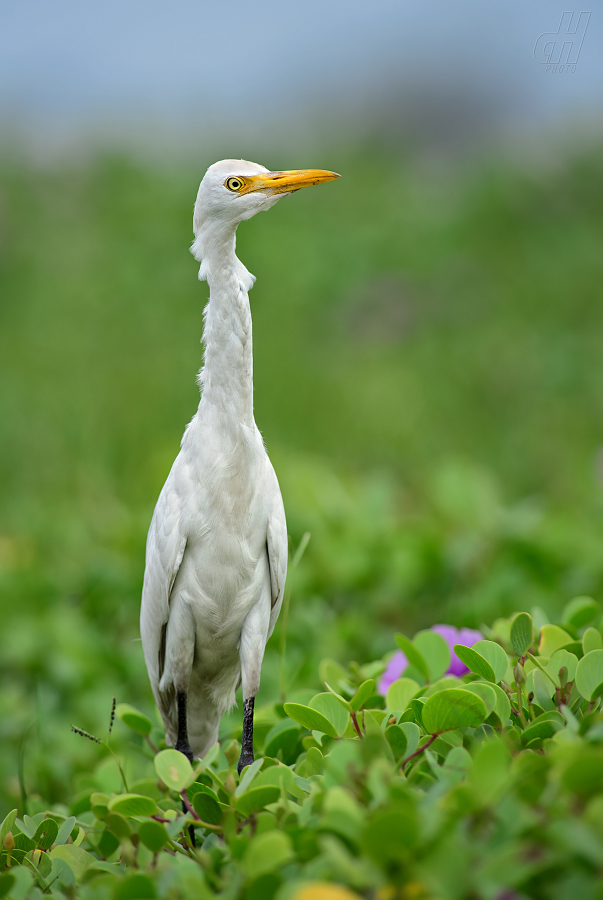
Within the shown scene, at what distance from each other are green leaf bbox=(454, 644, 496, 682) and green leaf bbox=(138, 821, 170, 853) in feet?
1.83

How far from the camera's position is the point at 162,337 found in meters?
8.26

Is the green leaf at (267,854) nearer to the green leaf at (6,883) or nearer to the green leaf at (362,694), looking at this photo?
the green leaf at (6,883)

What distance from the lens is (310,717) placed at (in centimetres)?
139

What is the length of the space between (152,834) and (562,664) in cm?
77

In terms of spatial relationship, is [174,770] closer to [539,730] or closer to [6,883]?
[6,883]

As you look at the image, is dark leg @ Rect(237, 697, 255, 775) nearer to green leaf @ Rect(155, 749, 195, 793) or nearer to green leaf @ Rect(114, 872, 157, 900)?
green leaf @ Rect(155, 749, 195, 793)

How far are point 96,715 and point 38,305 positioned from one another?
729cm

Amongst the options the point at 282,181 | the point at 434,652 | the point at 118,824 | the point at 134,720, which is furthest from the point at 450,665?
the point at 282,181

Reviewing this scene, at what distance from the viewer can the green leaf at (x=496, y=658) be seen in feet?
4.86

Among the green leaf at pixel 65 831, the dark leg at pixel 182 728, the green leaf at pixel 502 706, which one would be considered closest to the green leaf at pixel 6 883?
the green leaf at pixel 65 831

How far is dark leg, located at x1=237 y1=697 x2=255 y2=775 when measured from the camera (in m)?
1.62

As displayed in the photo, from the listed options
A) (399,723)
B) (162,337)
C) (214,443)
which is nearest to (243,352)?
(214,443)

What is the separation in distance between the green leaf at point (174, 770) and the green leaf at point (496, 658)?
1.83 ft

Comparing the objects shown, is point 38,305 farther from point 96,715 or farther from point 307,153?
point 96,715
